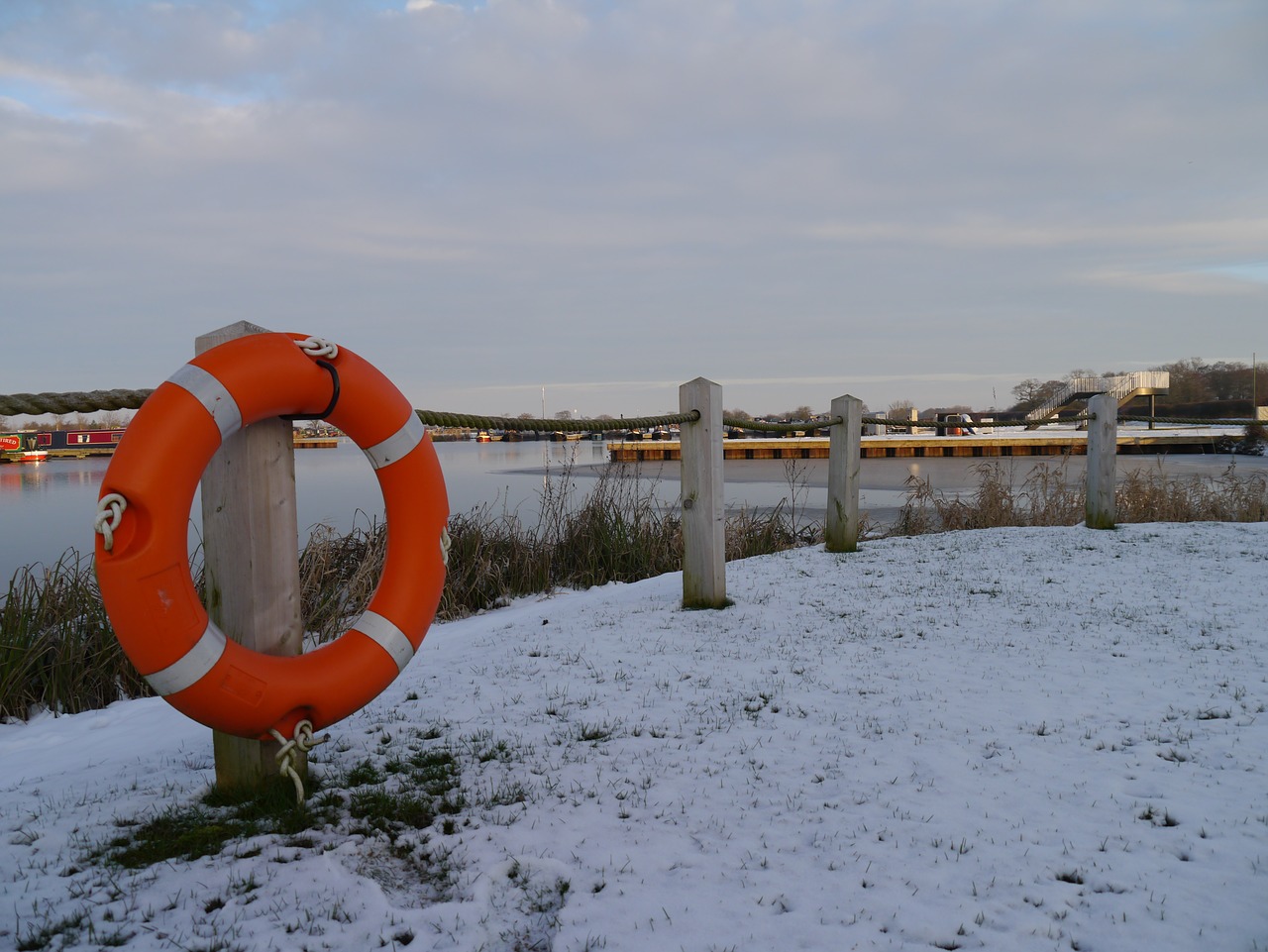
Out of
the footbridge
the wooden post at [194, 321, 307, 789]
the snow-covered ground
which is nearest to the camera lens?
the snow-covered ground

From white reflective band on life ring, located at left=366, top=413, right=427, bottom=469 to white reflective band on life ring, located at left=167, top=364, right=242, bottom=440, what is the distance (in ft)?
1.25

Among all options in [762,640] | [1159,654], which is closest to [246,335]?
[762,640]

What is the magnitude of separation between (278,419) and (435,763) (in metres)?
0.98

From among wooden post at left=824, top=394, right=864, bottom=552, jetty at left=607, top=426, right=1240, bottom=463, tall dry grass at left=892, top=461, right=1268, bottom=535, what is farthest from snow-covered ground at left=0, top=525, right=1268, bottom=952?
jetty at left=607, top=426, right=1240, bottom=463

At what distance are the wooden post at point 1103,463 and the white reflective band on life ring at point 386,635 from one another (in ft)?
17.6

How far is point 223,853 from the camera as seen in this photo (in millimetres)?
1630

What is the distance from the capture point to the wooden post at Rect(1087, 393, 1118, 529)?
5684 millimetres

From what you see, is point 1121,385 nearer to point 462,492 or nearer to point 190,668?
point 462,492

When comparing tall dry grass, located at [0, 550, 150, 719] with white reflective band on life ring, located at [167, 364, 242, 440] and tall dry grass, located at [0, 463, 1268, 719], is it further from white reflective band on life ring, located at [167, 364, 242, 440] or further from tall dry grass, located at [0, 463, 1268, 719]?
white reflective band on life ring, located at [167, 364, 242, 440]

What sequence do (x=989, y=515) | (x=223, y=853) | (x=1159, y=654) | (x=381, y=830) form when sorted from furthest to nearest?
(x=989, y=515) < (x=1159, y=654) < (x=381, y=830) < (x=223, y=853)

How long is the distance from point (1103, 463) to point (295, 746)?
225 inches

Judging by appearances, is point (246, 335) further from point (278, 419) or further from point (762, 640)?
point (762, 640)

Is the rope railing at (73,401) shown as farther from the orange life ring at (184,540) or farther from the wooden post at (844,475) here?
the wooden post at (844,475)

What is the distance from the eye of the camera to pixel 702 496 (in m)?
3.77
